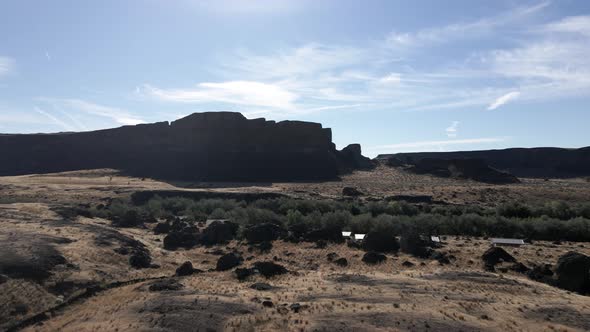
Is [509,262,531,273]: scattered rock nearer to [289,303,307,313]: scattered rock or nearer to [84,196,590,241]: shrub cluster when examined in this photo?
[84,196,590,241]: shrub cluster

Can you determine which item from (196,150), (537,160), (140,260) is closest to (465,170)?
(196,150)

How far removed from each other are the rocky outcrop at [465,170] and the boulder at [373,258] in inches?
2190

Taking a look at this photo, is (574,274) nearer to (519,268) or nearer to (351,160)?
(519,268)

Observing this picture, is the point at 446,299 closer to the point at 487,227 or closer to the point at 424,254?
the point at 424,254

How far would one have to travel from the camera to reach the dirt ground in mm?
16609

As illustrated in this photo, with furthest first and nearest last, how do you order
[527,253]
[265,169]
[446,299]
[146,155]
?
[146,155], [265,169], [527,253], [446,299]

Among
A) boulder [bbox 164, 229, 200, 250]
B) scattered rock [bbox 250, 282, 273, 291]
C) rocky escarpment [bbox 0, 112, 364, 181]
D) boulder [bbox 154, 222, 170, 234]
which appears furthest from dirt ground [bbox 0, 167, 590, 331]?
rocky escarpment [bbox 0, 112, 364, 181]

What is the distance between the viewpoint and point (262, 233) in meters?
34.0

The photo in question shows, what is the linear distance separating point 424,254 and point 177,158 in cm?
6582

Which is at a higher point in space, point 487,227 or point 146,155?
point 146,155

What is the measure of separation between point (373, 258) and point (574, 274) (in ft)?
29.5

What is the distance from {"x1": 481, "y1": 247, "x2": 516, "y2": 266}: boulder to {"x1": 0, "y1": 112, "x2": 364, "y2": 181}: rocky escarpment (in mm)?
54931

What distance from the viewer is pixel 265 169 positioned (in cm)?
8375

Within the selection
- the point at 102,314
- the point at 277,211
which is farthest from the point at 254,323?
the point at 277,211
